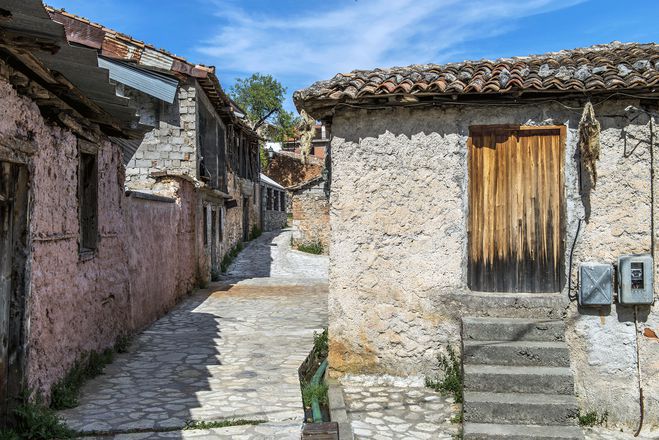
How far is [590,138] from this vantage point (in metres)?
5.91

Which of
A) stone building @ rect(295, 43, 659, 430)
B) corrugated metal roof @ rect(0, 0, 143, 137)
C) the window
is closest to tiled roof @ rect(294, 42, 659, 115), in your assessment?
stone building @ rect(295, 43, 659, 430)

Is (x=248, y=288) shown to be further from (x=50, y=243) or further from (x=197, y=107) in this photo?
(x=50, y=243)

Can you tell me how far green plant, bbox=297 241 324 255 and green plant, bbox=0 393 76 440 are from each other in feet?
63.5

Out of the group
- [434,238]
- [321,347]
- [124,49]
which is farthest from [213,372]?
[124,49]

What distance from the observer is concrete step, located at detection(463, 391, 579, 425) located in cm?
539

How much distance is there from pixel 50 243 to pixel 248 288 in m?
10.2

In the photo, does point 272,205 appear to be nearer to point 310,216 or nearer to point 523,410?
point 310,216

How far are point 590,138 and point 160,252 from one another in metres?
8.74

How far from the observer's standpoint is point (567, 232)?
6.20 meters

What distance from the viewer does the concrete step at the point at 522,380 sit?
18.4ft

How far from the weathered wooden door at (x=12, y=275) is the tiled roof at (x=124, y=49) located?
10364 millimetres

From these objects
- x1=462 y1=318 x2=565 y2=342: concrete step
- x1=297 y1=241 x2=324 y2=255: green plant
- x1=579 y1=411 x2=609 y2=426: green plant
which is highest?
x1=462 y1=318 x2=565 y2=342: concrete step

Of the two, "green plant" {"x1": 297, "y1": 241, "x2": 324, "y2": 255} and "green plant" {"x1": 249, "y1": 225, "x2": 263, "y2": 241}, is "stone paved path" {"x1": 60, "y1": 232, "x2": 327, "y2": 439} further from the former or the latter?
"green plant" {"x1": 249, "y1": 225, "x2": 263, "y2": 241}

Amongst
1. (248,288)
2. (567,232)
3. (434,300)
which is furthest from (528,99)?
(248,288)
